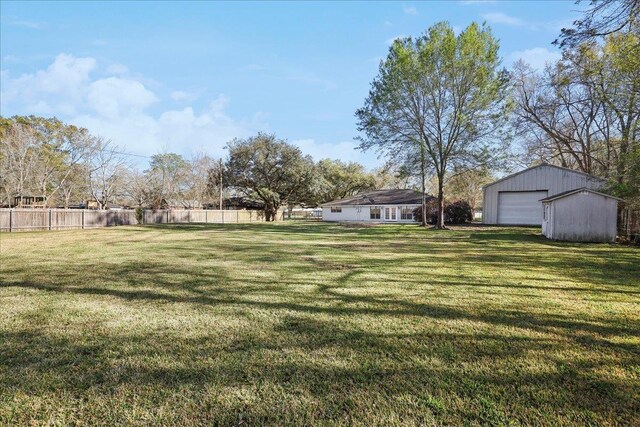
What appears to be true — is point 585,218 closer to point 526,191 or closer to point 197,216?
point 526,191

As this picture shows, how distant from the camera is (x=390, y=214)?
37.2 meters

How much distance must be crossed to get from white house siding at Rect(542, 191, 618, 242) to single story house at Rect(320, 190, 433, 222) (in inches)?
804

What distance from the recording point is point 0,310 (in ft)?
13.8

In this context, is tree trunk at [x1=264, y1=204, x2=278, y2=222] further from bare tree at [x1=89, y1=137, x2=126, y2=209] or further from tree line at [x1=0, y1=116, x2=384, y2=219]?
bare tree at [x1=89, y1=137, x2=126, y2=209]

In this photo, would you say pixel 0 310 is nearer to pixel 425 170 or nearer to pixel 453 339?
pixel 453 339

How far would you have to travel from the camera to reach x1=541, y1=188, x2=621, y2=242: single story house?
1299 centimetres

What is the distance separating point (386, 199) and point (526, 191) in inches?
635

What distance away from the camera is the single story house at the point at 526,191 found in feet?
72.7

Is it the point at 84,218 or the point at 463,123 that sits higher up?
the point at 463,123

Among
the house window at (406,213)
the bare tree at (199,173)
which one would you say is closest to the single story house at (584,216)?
the house window at (406,213)

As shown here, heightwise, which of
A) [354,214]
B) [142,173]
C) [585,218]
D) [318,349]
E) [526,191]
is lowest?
[318,349]

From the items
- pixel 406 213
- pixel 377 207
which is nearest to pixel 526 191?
pixel 406 213

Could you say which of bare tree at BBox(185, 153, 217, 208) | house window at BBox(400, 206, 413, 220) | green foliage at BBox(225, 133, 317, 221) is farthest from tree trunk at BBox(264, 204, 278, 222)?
house window at BBox(400, 206, 413, 220)

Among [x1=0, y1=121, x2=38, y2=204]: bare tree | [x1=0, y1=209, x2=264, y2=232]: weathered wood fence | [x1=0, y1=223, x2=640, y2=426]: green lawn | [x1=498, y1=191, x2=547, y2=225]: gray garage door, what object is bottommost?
[x1=0, y1=223, x2=640, y2=426]: green lawn
